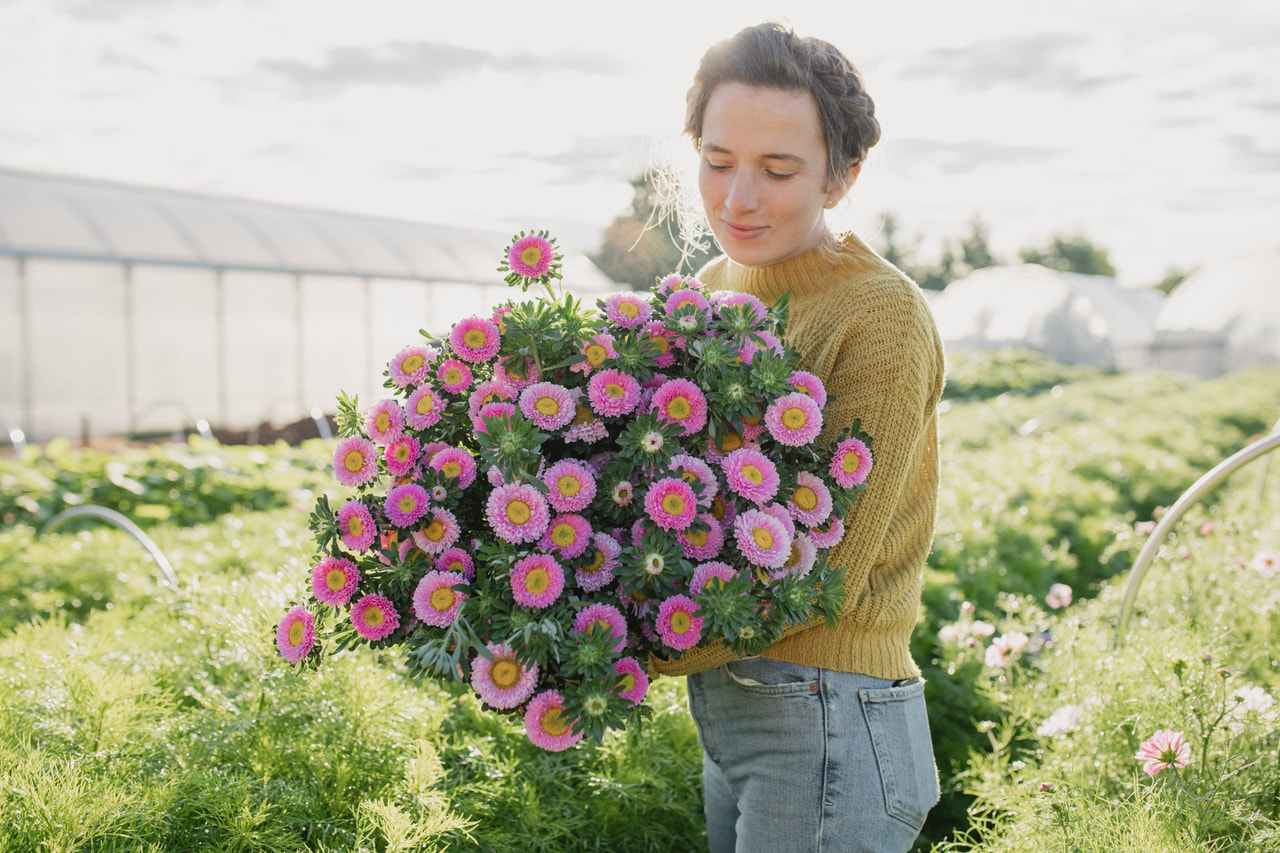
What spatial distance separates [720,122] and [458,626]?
2.67 feet

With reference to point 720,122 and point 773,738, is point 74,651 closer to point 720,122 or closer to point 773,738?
point 773,738

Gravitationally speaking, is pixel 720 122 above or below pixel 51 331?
above

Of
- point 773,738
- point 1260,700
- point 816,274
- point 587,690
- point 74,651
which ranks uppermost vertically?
point 816,274

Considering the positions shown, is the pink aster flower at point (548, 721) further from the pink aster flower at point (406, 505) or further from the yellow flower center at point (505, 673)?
the pink aster flower at point (406, 505)

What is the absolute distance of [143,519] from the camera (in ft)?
16.9

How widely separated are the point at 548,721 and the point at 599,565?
0.19 metres

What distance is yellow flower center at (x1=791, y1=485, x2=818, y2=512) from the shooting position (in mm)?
1145

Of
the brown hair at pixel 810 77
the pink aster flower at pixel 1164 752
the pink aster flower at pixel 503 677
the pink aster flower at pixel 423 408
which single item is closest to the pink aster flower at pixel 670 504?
→ the pink aster flower at pixel 503 677

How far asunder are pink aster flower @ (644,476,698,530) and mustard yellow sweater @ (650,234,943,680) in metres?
0.30

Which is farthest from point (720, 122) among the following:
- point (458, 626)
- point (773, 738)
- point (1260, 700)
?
point (1260, 700)

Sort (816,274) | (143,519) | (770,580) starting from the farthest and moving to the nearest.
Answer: (143,519) < (816,274) < (770,580)

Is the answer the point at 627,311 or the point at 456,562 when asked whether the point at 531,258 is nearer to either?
the point at 627,311

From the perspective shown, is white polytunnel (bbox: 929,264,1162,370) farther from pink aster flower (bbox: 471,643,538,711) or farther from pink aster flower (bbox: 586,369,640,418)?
pink aster flower (bbox: 471,643,538,711)

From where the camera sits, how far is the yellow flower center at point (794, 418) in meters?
1.12
